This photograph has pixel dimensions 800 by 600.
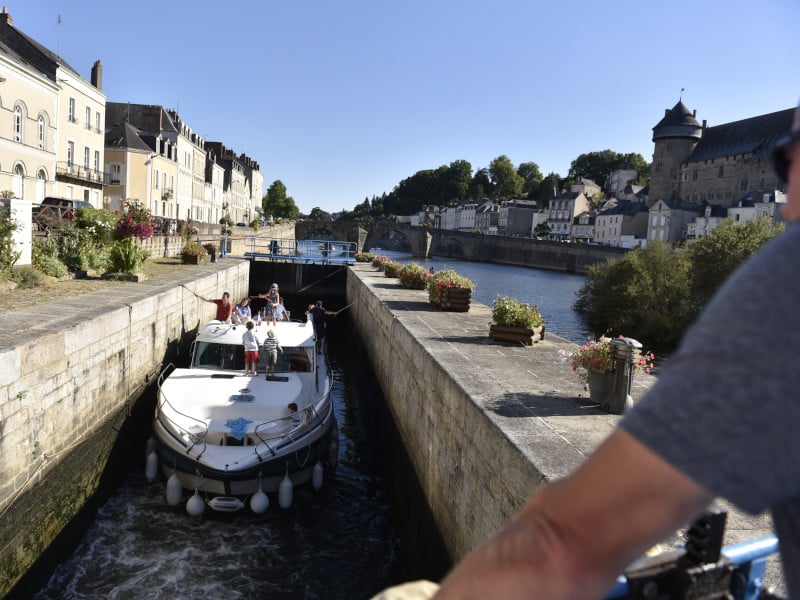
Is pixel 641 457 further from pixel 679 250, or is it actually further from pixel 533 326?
pixel 679 250

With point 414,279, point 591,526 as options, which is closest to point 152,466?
point 591,526

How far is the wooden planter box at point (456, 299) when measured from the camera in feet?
51.4

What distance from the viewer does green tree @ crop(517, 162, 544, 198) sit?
496 ft

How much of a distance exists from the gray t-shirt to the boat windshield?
12.2 metres

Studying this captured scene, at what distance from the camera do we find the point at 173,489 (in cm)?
977

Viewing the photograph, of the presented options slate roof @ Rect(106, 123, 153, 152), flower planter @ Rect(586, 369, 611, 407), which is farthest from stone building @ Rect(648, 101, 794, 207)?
flower planter @ Rect(586, 369, 611, 407)

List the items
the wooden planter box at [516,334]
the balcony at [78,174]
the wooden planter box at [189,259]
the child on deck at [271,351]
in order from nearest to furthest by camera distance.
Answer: the wooden planter box at [516,334] → the child on deck at [271,351] → the wooden planter box at [189,259] → the balcony at [78,174]

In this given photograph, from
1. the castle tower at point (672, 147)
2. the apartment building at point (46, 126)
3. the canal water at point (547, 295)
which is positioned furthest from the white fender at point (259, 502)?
the castle tower at point (672, 147)

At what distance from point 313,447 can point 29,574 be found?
4.18 meters

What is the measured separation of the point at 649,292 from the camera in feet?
99.5

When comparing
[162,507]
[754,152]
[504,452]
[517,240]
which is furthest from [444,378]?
[754,152]

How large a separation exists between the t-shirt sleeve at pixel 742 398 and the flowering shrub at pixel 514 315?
10607 mm

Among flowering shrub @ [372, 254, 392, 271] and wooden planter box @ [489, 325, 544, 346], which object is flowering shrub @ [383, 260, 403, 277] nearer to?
flowering shrub @ [372, 254, 392, 271]

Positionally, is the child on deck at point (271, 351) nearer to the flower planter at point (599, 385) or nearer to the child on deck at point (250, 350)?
the child on deck at point (250, 350)
